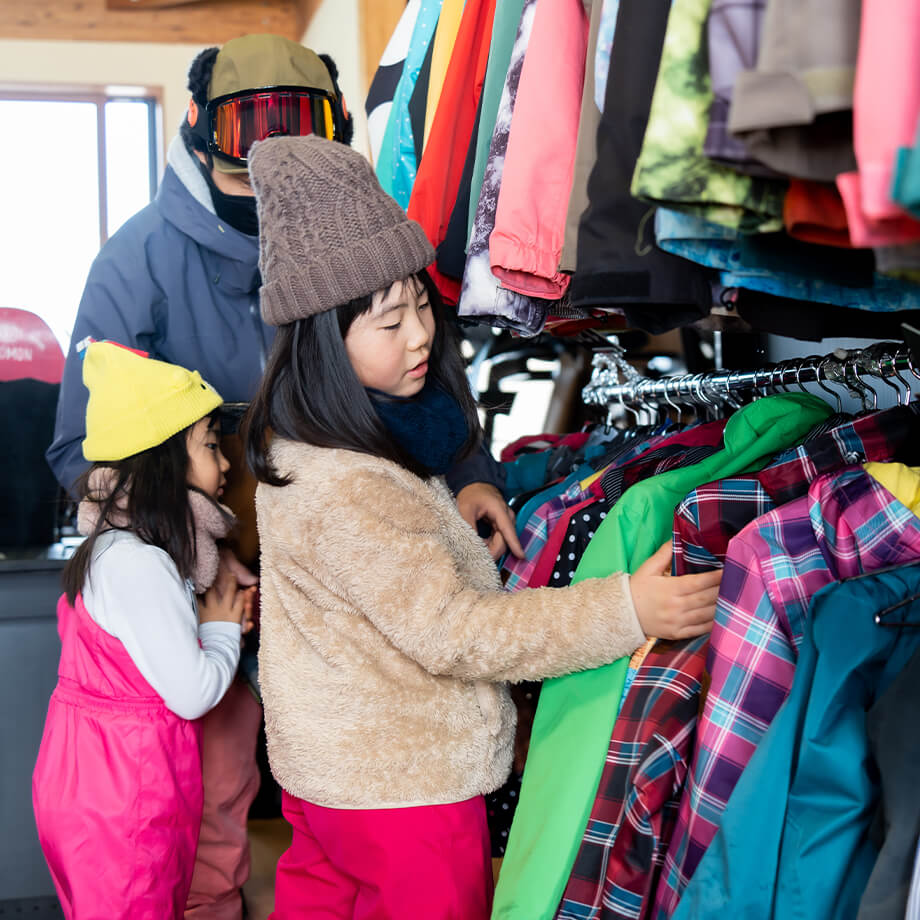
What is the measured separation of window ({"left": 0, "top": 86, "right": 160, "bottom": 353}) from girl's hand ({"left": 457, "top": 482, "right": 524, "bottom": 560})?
14.2ft

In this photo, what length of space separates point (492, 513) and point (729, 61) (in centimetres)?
96

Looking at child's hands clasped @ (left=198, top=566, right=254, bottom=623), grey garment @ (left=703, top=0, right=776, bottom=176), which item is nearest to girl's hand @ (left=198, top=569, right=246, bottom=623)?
child's hands clasped @ (left=198, top=566, right=254, bottom=623)

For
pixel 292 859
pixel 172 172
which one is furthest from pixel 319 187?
pixel 292 859

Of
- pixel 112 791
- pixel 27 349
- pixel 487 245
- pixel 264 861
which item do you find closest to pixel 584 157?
pixel 487 245

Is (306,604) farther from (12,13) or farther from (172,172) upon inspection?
(12,13)

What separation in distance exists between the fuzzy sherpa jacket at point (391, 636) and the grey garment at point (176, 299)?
0.56 metres

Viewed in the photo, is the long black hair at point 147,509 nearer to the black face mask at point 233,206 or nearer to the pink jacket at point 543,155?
the black face mask at point 233,206

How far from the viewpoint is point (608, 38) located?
3.09ft

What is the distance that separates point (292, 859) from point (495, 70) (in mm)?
1151

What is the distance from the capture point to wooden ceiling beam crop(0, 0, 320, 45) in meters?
4.94

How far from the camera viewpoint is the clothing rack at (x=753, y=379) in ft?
3.64

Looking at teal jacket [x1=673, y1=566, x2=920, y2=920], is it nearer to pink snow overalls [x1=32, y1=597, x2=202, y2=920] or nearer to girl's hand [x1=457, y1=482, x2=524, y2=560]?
girl's hand [x1=457, y1=482, x2=524, y2=560]

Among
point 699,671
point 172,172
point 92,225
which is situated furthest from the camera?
point 92,225

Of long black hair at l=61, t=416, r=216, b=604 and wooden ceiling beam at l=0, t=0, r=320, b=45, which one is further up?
wooden ceiling beam at l=0, t=0, r=320, b=45
